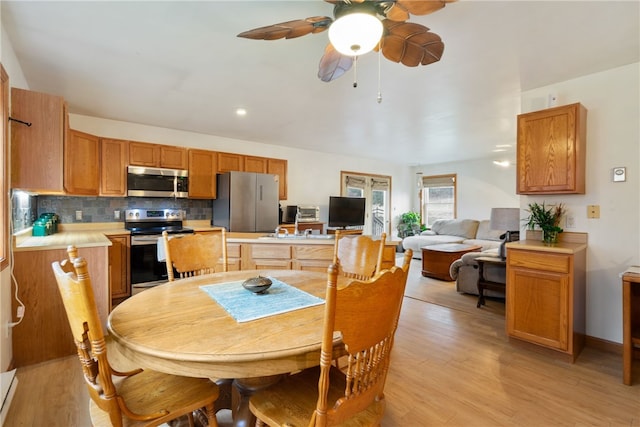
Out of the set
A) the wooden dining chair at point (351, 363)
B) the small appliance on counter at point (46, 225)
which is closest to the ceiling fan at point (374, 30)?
the wooden dining chair at point (351, 363)

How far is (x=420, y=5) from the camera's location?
1.32 meters

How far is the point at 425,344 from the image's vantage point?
2701 mm

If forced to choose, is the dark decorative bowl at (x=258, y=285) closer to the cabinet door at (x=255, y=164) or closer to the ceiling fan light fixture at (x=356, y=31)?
the ceiling fan light fixture at (x=356, y=31)

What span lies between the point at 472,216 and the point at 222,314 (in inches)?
Answer: 294

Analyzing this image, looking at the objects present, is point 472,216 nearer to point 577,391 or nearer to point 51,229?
point 577,391

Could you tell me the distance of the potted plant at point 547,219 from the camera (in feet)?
8.96

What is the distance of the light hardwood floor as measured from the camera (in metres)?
1.76

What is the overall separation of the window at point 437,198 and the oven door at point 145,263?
6.85 metres

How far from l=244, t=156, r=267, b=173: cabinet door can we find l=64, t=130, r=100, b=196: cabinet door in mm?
2078

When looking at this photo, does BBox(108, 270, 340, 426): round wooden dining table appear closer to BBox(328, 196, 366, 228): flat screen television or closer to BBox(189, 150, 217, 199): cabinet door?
BBox(189, 150, 217, 199): cabinet door

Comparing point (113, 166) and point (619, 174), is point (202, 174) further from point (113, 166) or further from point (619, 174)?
point (619, 174)

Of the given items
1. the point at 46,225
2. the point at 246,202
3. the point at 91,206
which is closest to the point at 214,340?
the point at 46,225

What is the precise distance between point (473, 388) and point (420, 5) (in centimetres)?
234

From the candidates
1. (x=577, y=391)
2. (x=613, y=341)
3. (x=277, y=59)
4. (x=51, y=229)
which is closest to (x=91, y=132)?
(x=51, y=229)
